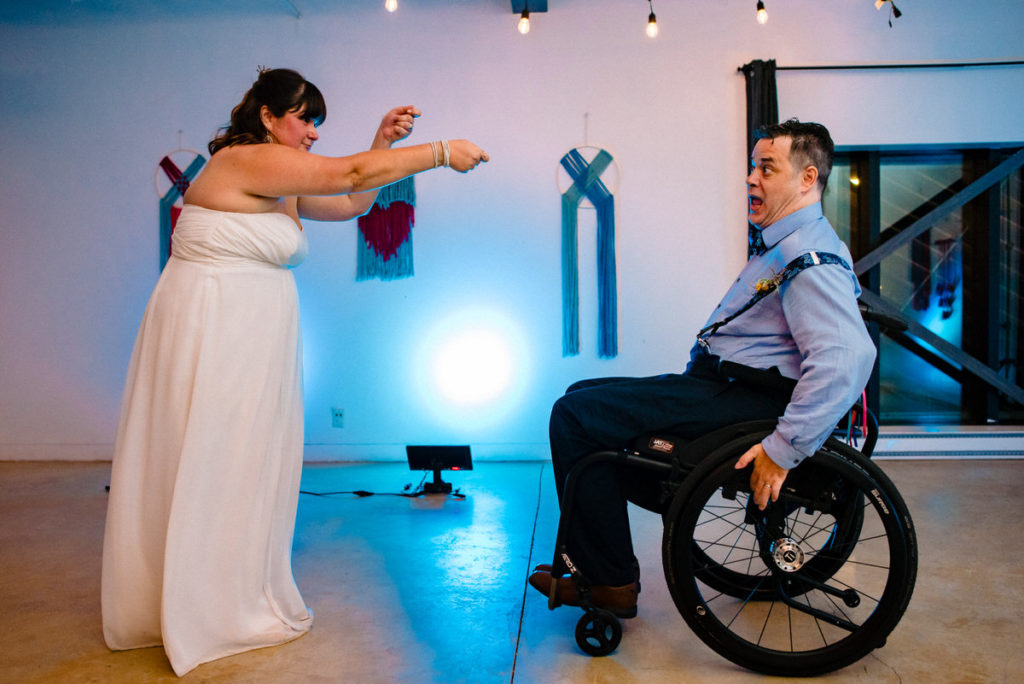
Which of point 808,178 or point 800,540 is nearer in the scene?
point 800,540

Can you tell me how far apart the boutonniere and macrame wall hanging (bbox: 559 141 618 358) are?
8.21ft

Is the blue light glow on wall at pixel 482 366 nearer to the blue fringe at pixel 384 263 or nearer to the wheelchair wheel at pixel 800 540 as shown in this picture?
the blue fringe at pixel 384 263

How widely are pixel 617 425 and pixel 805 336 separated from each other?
0.46m

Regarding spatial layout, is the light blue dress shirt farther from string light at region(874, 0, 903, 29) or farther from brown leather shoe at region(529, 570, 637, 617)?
string light at region(874, 0, 903, 29)

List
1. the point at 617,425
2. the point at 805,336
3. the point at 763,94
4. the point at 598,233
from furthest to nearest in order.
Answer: the point at 598,233
the point at 763,94
the point at 617,425
the point at 805,336

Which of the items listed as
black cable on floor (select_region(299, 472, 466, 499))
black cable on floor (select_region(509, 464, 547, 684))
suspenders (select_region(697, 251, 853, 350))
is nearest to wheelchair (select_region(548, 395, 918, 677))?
black cable on floor (select_region(509, 464, 547, 684))

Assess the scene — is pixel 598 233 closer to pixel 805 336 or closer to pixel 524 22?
pixel 524 22

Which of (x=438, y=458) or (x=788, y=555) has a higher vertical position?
(x=788, y=555)

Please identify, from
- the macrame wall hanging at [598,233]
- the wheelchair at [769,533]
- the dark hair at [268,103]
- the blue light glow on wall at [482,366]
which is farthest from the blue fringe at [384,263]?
the wheelchair at [769,533]

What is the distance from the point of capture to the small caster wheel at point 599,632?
5.72 ft

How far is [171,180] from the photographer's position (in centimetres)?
438

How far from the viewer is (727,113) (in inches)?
165

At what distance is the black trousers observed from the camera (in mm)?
1702

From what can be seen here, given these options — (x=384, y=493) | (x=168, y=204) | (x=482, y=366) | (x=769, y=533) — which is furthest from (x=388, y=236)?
(x=769, y=533)
